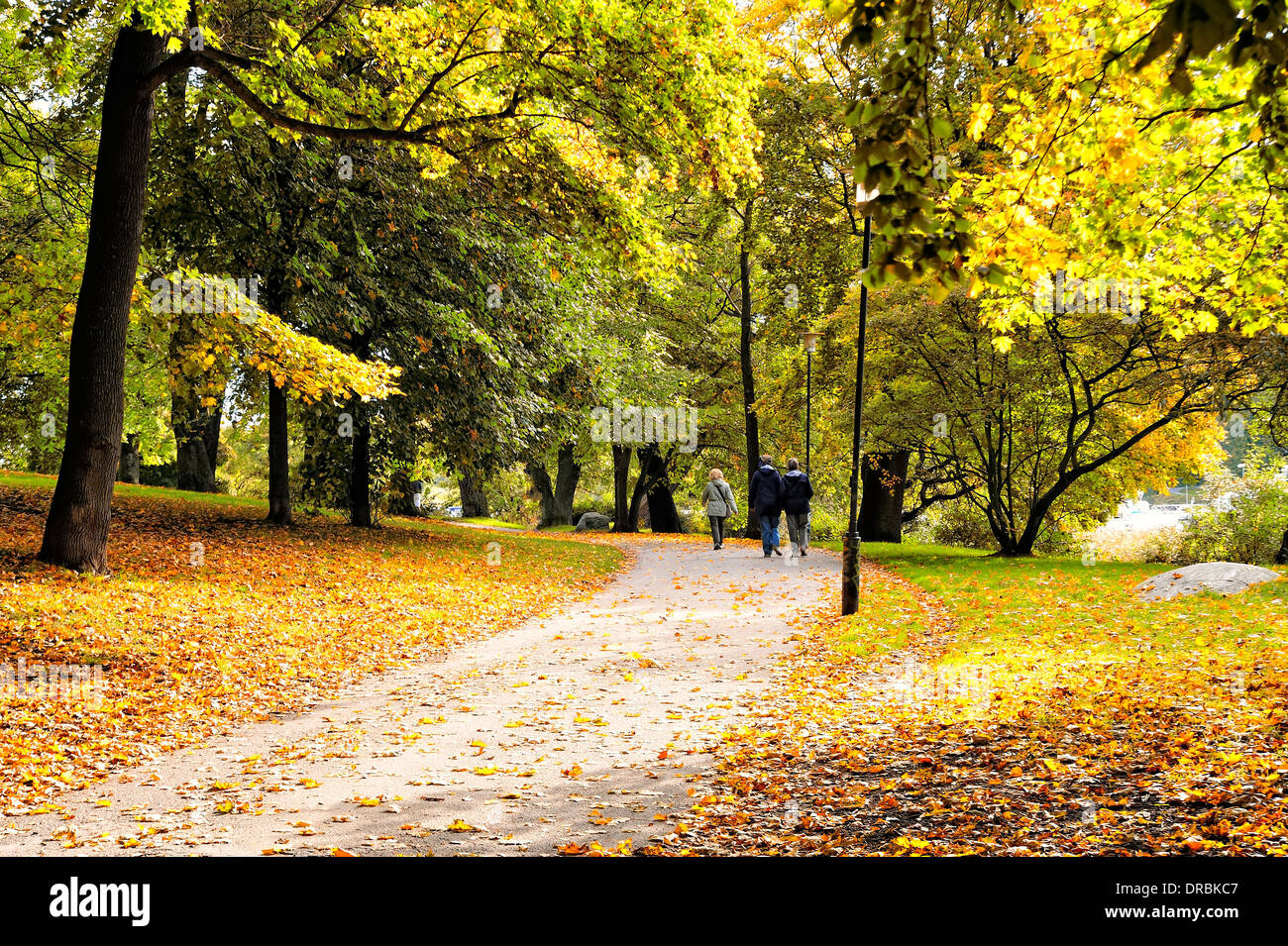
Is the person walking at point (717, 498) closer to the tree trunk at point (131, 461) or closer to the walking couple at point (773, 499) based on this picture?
the walking couple at point (773, 499)

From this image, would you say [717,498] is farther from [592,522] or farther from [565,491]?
[592,522]

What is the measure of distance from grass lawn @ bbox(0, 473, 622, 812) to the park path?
52cm

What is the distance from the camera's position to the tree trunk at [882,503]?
2458 cm

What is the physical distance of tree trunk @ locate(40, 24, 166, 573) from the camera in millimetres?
10352

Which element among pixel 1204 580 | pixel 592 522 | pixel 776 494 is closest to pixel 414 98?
pixel 776 494

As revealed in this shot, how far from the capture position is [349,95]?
12.3 meters

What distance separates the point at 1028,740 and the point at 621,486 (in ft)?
93.0

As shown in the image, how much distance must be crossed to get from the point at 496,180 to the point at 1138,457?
17555mm

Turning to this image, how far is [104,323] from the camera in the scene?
34.4 feet
